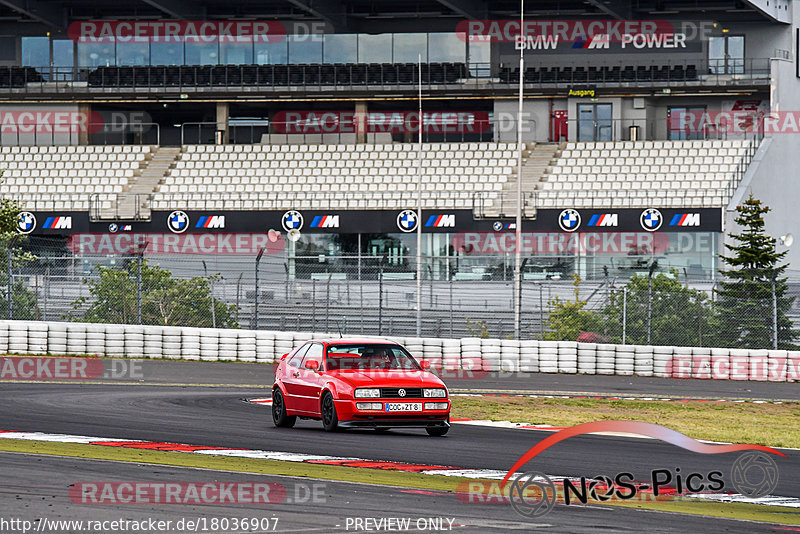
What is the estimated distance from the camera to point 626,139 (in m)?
44.6

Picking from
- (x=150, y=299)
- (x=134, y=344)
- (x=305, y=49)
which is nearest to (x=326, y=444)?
(x=134, y=344)

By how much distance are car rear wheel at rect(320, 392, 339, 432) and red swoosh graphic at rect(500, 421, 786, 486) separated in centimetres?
225

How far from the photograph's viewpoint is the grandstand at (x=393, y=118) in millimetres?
41156

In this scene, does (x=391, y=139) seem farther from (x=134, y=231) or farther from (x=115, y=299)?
(x=115, y=299)

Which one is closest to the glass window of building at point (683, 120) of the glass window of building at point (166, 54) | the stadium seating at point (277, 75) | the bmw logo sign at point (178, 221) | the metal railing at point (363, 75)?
the metal railing at point (363, 75)

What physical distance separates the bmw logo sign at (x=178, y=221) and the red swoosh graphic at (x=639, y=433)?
2754 cm

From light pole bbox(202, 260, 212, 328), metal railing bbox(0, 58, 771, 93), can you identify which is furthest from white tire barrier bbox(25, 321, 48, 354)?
metal railing bbox(0, 58, 771, 93)

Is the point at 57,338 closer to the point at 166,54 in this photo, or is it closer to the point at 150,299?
the point at 150,299

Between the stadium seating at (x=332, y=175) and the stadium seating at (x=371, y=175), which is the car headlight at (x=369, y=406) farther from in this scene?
the stadium seating at (x=332, y=175)

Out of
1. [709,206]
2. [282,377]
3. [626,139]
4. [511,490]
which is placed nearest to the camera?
[511,490]

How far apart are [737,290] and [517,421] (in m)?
10.3

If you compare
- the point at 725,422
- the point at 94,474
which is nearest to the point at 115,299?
the point at 725,422

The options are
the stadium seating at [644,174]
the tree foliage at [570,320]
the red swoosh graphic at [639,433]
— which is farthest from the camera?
the stadium seating at [644,174]

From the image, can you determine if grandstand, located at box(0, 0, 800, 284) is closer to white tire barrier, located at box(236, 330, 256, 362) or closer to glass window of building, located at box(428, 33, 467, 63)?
glass window of building, located at box(428, 33, 467, 63)
